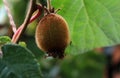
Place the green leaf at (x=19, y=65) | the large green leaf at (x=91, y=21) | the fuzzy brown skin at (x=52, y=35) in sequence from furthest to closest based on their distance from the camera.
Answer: the large green leaf at (x=91, y=21) < the fuzzy brown skin at (x=52, y=35) < the green leaf at (x=19, y=65)

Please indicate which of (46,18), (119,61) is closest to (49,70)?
(119,61)

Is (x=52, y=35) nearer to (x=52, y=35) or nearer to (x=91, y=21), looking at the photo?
(x=52, y=35)

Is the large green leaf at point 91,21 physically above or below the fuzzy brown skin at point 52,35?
below

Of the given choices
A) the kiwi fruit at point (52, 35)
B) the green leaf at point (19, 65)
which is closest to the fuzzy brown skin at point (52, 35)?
the kiwi fruit at point (52, 35)

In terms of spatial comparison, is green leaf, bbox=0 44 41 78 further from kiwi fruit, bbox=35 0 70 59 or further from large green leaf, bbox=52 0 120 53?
large green leaf, bbox=52 0 120 53

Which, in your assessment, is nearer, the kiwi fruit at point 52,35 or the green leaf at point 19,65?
the green leaf at point 19,65

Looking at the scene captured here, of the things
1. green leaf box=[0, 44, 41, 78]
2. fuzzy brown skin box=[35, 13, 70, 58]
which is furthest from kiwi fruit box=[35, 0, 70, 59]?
green leaf box=[0, 44, 41, 78]

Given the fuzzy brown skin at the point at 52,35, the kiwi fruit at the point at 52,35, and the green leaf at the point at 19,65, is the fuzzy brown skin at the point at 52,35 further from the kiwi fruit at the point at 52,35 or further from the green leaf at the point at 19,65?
the green leaf at the point at 19,65
